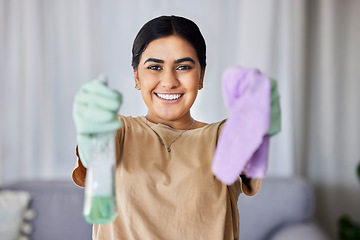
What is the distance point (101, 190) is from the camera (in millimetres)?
640

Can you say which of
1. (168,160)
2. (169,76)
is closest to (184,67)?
(169,76)

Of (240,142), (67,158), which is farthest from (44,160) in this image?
(240,142)

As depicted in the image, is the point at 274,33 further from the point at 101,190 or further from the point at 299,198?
the point at 101,190

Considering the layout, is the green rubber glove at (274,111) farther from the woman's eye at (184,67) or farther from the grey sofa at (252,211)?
the grey sofa at (252,211)

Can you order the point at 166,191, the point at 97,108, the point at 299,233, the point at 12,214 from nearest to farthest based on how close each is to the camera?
1. the point at 97,108
2. the point at 166,191
3. the point at 299,233
4. the point at 12,214

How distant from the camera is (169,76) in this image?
762mm

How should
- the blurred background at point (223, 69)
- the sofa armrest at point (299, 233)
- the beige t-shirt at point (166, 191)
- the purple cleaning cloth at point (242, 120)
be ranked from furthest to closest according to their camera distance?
1. the blurred background at point (223, 69)
2. the sofa armrest at point (299, 233)
3. the beige t-shirt at point (166, 191)
4. the purple cleaning cloth at point (242, 120)

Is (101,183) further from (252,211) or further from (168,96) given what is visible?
(252,211)

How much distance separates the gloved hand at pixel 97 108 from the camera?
2.07 feet

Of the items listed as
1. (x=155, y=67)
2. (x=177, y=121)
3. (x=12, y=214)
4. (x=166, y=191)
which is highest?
(x=155, y=67)

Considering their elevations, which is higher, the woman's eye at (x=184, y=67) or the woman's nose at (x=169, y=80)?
the woman's eye at (x=184, y=67)

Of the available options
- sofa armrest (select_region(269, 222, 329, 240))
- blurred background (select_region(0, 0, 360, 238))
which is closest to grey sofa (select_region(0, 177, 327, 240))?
sofa armrest (select_region(269, 222, 329, 240))

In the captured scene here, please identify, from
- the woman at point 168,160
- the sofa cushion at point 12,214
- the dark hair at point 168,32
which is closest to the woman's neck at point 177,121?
the woman at point 168,160

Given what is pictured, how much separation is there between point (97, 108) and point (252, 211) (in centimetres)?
148
